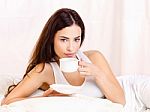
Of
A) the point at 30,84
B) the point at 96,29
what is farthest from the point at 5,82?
the point at 96,29

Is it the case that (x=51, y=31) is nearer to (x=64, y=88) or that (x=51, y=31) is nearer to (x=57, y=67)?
(x=57, y=67)

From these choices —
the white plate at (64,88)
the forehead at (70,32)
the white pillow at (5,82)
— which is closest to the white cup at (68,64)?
the white plate at (64,88)

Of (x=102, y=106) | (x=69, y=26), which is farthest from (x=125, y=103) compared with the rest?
(x=69, y=26)

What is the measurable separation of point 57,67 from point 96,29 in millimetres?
875

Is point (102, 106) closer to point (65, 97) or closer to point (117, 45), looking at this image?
point (65, 97)

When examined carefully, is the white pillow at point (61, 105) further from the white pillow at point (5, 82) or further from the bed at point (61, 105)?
the white pillow at point (5, 82)

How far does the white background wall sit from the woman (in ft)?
2.43

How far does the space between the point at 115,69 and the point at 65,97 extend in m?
1.25

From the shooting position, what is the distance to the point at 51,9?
99.2 inches

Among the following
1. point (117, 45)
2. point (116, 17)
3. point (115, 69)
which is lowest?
point (115, 69)

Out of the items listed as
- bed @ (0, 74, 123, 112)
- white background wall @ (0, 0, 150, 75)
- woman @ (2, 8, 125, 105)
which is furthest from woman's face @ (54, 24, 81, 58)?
white background wall @ (0, 0, 150, 75)

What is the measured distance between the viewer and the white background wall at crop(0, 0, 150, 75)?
2.48 metres

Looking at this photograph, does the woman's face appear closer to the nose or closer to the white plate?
the nose

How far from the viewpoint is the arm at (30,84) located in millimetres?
1646
